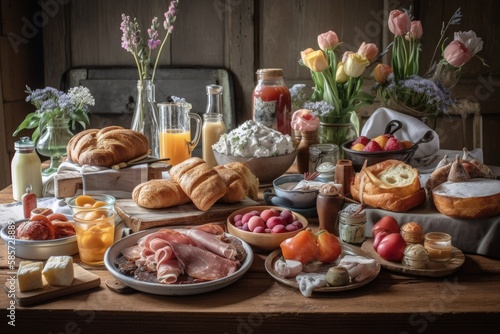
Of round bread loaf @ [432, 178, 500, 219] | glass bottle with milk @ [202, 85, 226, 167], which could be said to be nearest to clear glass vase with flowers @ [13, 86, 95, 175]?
glass bottle with milk @ [202, 85, 226, 167]

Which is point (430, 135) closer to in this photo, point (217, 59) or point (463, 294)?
Answer: point (463, 294)

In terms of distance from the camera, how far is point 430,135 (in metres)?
2.04

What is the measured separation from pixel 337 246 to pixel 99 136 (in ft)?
3.17

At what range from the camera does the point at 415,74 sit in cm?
219

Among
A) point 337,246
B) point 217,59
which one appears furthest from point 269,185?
point 217,59

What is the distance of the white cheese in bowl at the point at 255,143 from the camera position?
6.39ft

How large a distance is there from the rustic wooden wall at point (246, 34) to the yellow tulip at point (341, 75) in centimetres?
165

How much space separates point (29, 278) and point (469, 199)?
1018mm

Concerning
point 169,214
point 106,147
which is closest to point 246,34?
point 106,147

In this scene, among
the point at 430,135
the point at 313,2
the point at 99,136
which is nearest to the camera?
the point at 99,136

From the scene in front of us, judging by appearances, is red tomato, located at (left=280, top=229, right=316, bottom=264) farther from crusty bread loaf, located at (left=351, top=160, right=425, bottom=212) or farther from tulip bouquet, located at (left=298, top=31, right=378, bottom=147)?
tulip bouquet, located at (left=298, top=31, right=378, bottom=147)

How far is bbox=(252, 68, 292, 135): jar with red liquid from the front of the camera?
2.17 m

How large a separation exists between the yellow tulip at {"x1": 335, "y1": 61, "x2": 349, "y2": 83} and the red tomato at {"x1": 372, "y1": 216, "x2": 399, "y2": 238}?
0.85 meters

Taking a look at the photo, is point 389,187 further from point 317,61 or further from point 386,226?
point 317,61
